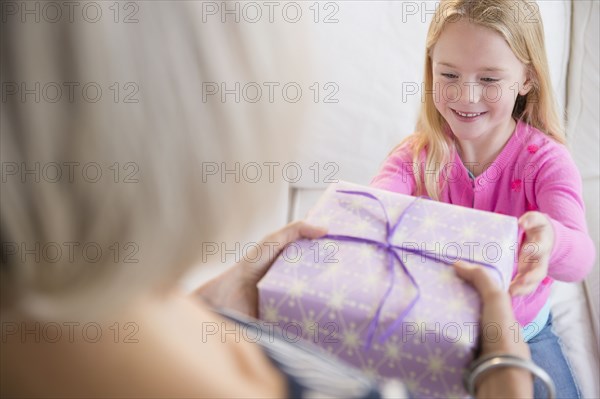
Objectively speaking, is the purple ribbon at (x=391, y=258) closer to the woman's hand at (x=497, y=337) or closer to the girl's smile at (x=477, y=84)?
the woman's hand at (x=497, y=337)

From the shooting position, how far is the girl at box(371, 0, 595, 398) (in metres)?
0.71

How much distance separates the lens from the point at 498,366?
483 mm

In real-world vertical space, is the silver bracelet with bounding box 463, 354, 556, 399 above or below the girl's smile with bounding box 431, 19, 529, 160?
below

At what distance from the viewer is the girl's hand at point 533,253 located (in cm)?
65

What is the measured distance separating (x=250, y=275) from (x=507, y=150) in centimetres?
38

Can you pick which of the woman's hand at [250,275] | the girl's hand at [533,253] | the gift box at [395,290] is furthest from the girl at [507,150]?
the woman's hand at [250,275]

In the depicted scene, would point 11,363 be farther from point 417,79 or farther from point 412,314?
point 417,79

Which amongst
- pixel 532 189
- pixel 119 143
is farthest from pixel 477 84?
pixel 119 143

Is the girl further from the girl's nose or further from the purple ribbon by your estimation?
the purple ribbon

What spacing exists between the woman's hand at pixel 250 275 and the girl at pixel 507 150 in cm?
24

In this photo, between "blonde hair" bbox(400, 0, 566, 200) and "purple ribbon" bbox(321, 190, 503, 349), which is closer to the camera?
"purple ribbon" bbox(321, 190, 503, 349)

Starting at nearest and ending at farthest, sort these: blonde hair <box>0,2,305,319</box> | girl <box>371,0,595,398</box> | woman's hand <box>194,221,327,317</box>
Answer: blonde hair <box>0,2,305,319</box>
woman's hand <box>194,221,327,317</box>
girl <box>371,0,595,398</box>

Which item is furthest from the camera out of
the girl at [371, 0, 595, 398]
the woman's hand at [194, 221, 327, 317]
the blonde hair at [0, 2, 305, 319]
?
the girl at [371, 0, 595, 398]

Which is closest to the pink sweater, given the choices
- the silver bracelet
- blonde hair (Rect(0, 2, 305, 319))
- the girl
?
the girl
